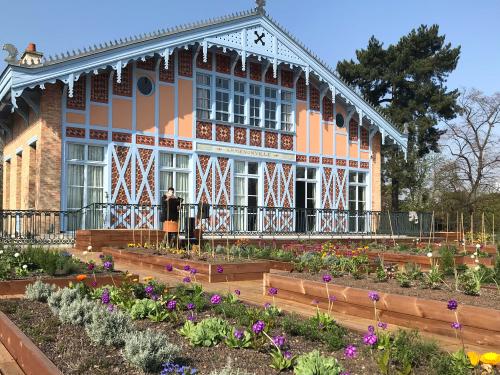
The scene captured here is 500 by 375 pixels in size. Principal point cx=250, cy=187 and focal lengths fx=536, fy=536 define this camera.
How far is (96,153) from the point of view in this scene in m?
18.2

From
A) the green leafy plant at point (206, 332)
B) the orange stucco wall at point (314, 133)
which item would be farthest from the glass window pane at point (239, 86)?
the green leafy plant at point (206, 332)

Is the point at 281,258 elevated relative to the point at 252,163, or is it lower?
lower

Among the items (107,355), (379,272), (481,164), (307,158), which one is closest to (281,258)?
(379,272)

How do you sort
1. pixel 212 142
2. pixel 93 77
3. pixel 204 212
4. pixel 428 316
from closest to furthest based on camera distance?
pixel 428 316 → pixel 204 212 → pixel 93 77 → pixel 212 142

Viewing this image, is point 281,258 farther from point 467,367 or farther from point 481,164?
point 481,164

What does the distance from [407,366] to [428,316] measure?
2.42m

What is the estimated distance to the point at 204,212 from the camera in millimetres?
14328

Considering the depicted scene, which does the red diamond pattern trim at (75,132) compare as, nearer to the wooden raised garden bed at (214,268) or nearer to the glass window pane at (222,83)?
the glass window pane at (222,83)

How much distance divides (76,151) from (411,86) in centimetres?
2248

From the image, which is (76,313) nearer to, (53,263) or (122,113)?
(53,263)

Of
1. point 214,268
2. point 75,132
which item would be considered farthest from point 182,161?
point 214,268

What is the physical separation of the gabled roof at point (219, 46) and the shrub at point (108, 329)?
12.9 meters

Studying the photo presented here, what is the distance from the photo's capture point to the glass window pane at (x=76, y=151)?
17594mm

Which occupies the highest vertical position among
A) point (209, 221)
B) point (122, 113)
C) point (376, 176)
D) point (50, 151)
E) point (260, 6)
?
point (260, 6)
